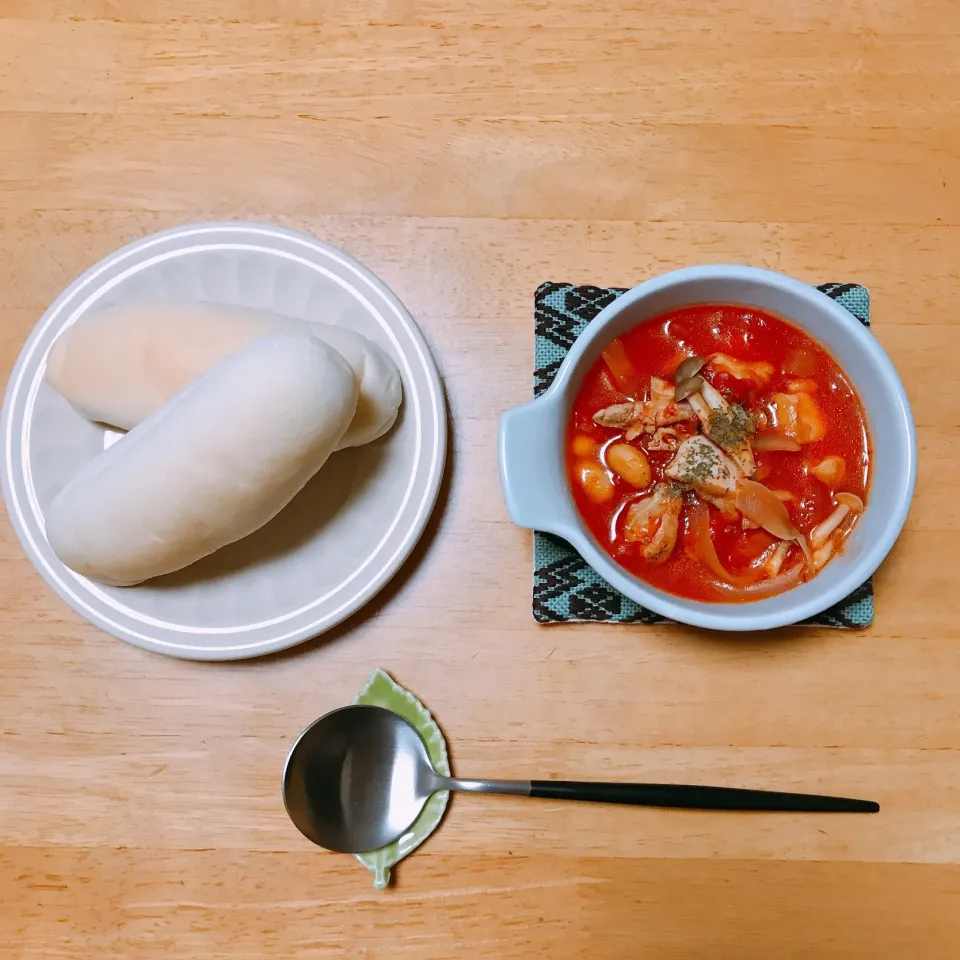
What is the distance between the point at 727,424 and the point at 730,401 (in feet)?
0.09

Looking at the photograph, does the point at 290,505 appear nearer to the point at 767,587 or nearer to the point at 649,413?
the point at 649,413

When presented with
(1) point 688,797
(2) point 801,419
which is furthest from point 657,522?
(1) point 688,797

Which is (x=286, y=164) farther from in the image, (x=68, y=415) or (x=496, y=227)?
(x=68, y=415)

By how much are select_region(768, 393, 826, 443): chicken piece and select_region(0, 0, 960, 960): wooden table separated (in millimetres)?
207

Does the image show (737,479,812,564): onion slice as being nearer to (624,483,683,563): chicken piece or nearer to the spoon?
(624,483,683,563): chicken piece

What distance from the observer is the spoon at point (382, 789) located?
822mm

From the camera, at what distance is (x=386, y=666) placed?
855mm

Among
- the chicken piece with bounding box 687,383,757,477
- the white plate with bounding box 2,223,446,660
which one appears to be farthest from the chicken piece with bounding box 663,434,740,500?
the white plate with bounding box 2,223,446,660

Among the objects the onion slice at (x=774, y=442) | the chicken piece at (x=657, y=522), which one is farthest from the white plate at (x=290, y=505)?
the onion slice at (x=774, y=442)

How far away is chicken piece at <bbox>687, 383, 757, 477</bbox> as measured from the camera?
737mm

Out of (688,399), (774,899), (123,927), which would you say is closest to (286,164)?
(688,399)

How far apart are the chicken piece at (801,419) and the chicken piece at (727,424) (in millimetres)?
32

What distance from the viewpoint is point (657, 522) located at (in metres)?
0.74

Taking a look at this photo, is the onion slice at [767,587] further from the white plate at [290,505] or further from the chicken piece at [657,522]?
the white plate at [290,505]
